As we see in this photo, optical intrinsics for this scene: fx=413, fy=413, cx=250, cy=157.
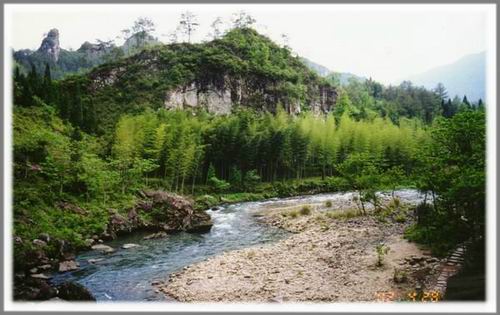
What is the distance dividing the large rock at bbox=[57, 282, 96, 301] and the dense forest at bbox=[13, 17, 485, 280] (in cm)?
99

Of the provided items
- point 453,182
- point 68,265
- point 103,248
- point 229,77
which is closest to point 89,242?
point 103,248

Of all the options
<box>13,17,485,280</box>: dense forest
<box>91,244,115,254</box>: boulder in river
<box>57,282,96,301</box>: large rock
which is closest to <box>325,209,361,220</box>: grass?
<box>13,17,485,280</box>: dense forest

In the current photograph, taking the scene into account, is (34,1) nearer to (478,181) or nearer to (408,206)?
(478,181)

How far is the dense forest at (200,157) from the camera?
20.9 ft

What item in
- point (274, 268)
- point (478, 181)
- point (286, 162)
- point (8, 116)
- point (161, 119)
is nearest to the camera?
point (478, 181)

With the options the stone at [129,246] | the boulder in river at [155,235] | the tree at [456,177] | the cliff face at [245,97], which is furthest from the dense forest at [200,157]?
the cliff face at [245,97]

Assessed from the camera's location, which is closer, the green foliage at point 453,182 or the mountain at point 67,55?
the green foliage at point 453,182

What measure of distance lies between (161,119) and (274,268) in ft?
30.6

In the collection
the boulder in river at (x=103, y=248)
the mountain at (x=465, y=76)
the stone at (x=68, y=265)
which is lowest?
the boulder in river at (x=103, y=248)

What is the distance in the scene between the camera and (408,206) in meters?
8.50

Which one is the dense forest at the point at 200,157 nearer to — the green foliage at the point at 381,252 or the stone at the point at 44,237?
the stone at the point at 44,237

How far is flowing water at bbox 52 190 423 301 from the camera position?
646cm

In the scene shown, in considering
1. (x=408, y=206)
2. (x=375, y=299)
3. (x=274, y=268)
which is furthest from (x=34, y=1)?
(x=408, y=206)

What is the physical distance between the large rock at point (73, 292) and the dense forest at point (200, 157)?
0.99 m
